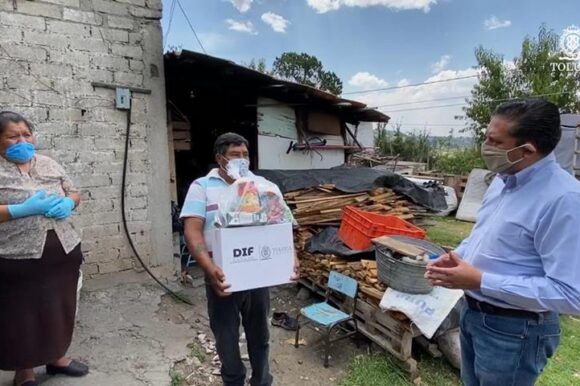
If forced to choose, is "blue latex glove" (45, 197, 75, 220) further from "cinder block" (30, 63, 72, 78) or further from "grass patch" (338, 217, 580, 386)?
"grass patch" (338, 217, 580, 386)

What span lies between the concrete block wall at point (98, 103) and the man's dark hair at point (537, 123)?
3.62 m

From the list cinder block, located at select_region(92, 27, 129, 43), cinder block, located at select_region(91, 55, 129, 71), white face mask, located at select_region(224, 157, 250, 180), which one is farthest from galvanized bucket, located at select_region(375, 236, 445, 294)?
cinder block, located at select_region(92, 27, 129, 43)

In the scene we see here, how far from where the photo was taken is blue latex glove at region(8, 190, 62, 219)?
2074 millimetres

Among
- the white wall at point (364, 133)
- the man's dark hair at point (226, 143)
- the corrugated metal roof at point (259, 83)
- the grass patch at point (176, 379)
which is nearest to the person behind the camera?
the man's dark hair at point (226, 143)

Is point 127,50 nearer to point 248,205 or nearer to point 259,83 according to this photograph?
point 259,83

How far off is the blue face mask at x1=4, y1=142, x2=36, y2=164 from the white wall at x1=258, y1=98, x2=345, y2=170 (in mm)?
4006

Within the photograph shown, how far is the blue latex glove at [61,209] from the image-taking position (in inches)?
85.9

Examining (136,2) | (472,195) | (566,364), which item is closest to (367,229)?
(566,364)

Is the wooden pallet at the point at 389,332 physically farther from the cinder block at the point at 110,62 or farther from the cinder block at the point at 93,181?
the cinder block at the point at 110,62

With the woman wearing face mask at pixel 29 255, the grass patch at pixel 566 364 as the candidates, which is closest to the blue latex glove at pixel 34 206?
the woman wearing face mask at pixel 29 255

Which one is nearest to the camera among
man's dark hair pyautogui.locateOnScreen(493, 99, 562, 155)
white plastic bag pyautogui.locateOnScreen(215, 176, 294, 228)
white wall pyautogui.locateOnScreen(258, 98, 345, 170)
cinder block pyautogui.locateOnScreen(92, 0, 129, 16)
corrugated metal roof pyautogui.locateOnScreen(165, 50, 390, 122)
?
man's dark hair pyautogui.locateOnScreen(493, 99, 562, 155)

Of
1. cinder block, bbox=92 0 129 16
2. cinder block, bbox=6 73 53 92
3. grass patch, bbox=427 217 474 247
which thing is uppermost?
cinder block, bbox=92 0 129 16

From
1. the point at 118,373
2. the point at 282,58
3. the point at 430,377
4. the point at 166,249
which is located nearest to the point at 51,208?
the point at 118,373

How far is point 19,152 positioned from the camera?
216 centimetres
